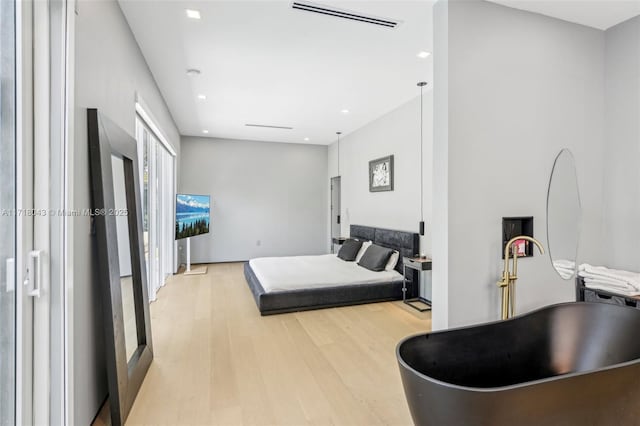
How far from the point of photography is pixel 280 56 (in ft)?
10.3

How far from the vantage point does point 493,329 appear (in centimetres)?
175

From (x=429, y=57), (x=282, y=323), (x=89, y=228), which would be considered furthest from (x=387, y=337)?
(x=429, y=57)

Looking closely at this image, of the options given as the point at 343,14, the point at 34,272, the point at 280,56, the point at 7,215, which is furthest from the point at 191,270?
the point at 343,14

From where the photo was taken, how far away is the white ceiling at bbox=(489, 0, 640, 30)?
2.30 m

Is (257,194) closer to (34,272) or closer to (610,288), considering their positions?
(34,272)

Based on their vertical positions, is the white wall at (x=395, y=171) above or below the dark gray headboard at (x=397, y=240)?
above

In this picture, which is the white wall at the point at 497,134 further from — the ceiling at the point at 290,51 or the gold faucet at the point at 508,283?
the ceiling at the point at 290,51

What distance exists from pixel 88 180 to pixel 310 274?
9.83ft

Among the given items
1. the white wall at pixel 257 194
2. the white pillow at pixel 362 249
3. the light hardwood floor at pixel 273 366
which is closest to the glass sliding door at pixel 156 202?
the light hardwood floor at pixel 273 366

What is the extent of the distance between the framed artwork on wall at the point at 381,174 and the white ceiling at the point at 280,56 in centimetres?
81

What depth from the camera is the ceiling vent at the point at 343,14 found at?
235cm

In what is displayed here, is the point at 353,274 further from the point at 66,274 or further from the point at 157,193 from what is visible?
the point at 66,274

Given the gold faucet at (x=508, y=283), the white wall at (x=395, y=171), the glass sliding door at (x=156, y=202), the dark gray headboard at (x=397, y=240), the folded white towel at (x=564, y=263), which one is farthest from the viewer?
the dark gray headboard at (x=397, y=240)

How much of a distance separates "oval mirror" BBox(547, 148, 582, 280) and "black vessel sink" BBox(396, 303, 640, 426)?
28.1 inches
